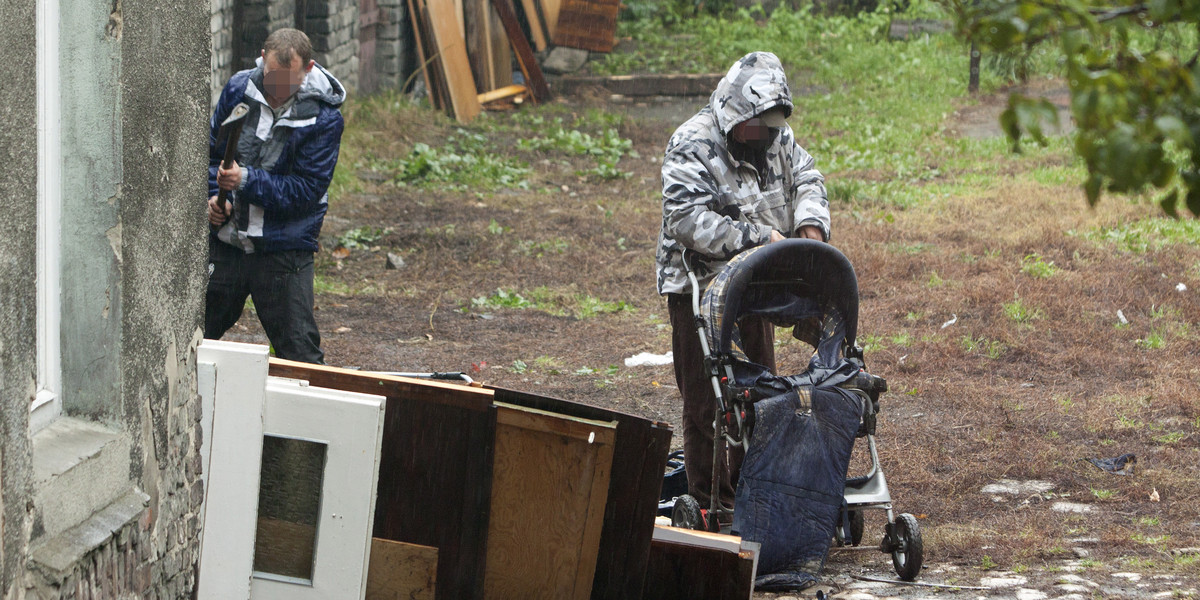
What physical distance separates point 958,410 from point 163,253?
445 centimetres

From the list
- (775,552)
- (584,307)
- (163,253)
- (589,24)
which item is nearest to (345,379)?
(163,253)

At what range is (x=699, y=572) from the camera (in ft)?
12.8

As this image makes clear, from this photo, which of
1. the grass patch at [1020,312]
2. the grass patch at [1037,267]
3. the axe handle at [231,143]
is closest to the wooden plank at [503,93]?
the grass patch at [1037,267]

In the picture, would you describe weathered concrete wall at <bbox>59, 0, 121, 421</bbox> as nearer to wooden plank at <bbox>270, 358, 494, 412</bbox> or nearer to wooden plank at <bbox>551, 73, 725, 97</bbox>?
wooden plank at <bbox>270, 358, 494, 412</bbox>

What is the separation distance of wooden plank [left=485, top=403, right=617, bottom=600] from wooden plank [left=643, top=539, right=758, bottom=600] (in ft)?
1.00

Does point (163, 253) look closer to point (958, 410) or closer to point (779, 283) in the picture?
point (779, 283)

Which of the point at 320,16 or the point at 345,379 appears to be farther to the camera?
the point at 320,16

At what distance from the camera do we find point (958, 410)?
6180 mm

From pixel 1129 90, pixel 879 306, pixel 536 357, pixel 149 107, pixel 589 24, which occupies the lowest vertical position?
pixel 536 357

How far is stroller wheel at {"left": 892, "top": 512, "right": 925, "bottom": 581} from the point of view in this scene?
4.14m

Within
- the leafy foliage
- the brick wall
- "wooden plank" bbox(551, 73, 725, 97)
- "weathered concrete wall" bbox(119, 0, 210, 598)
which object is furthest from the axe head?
"wooden plank" bbox(551, 73, 725, 97)

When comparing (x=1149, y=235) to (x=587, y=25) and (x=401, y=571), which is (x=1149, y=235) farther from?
(x=587, y=25)

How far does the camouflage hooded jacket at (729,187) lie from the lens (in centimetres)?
455

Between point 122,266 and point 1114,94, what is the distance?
7.96ft
